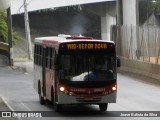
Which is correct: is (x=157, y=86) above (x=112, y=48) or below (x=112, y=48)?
below

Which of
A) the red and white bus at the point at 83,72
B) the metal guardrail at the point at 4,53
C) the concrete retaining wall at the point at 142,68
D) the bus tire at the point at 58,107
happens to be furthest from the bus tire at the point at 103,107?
the metal guardrail at the point at 4,53

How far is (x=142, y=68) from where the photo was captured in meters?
37.6

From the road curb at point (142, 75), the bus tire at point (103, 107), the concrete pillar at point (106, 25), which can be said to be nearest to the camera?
the bus tire at point (103, 107)

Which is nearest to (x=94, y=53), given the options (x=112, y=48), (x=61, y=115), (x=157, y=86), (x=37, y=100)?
(x=112, y=48)

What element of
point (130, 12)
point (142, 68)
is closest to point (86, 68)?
point (142, 68)

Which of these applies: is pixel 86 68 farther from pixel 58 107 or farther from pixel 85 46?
pixel 58 107

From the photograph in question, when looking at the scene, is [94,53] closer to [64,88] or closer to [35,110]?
[64,88]

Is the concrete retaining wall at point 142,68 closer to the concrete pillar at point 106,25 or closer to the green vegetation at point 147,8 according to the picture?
the concrete pillar at point 106,25

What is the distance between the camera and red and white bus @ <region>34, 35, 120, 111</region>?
1872cm

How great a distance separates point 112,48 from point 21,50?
65.0 meters

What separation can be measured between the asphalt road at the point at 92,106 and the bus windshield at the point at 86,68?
1.28m

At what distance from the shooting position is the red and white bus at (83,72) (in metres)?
18.7

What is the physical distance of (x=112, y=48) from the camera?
A: 1936cm

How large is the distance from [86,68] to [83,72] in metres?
0.17
